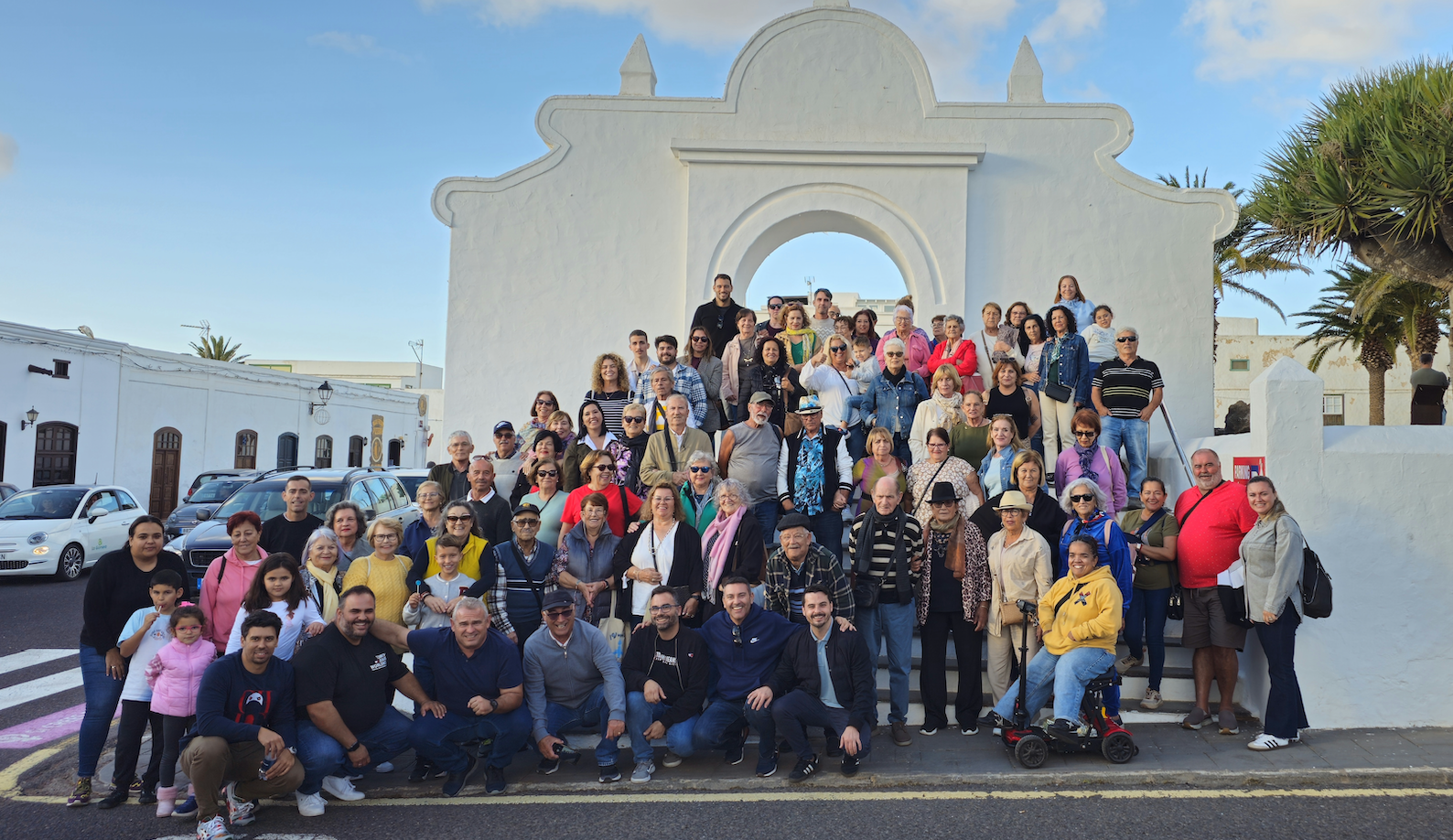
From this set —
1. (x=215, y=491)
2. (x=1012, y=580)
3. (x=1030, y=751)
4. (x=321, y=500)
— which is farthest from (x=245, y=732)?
(x=215, y=491)

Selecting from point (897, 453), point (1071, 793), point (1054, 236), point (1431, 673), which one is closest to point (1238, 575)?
point (1431, 673)

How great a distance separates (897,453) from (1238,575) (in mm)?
3152

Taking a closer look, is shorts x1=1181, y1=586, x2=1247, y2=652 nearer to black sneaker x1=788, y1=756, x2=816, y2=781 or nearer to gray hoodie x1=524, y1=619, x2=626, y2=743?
black sneaker x1=788, y1=756, x2=816, y2=781

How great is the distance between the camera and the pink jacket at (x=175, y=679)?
539 cm

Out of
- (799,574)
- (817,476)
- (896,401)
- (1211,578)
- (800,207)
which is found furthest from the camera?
(800,207)

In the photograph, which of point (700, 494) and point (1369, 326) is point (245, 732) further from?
point (1369, 326)

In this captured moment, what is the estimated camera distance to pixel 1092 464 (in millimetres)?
7430

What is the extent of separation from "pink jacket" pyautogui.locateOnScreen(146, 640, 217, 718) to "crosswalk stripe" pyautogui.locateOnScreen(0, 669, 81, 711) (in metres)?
3.08

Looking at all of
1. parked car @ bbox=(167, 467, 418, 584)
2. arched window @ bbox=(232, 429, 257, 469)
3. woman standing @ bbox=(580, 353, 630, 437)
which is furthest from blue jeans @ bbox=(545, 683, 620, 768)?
arched window @ bbox=(232, 429, 257, 469)

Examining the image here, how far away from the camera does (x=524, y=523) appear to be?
21.1 ft

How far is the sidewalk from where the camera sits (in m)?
5.51

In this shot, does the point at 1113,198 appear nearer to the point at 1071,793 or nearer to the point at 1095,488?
the point at 1095,488

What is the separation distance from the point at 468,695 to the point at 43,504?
12745 mm

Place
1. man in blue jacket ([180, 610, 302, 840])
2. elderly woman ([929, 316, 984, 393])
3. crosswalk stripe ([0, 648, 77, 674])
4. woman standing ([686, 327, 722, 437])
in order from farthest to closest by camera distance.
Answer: elderly woman ([929, 316, 984, 393]) < woman standing ([686, 327, 722, 437]) < crosswalk stripe ([0, 648, 77, 674]) < man in blue jacket ([180, 610, 302, 840])
